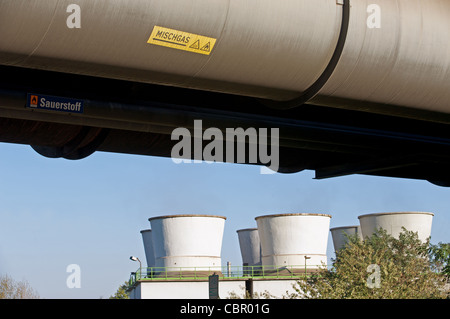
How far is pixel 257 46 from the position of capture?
8.20 m

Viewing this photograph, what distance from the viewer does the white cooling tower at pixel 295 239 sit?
219 feet

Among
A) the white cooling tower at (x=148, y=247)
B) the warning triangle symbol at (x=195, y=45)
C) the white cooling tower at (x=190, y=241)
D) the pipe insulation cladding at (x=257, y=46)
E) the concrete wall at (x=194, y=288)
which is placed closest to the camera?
the pipe insulation cladding at (x=257, y=46)

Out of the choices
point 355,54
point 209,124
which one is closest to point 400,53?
point 355,54

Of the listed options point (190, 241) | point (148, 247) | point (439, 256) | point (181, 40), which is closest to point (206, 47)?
point (181, 40)

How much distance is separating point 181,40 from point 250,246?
75.6 meters

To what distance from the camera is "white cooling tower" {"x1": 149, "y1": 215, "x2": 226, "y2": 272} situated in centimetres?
6356

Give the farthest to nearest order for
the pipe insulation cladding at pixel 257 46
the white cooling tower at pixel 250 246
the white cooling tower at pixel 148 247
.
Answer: the white cooling tower at pixel 250 246 < the white cooling tower at pixel 148 247 < the pipe insulation cladding at pixel 257 46

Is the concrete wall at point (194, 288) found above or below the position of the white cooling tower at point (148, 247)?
below

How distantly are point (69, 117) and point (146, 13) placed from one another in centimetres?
286

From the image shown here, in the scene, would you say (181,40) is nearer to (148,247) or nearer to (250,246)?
(148,247)

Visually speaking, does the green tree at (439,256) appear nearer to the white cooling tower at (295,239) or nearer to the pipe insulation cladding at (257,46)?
the white cooling tower at (295,239)

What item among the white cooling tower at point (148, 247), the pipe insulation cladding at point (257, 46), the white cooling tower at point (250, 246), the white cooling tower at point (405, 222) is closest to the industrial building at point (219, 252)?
the white cooling tower at point (405, 222)
